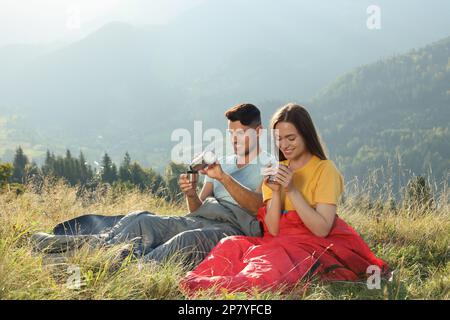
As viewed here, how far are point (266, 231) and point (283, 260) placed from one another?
0.62m

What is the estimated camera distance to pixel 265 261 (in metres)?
3.56

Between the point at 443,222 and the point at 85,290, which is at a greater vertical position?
the point at 85,290

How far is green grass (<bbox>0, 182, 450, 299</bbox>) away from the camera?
2977 millimetres

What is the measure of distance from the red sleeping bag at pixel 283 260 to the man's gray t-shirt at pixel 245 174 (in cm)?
69

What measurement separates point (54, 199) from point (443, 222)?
4494 millimetres

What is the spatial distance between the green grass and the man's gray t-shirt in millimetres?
1234

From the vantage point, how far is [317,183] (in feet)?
12.6

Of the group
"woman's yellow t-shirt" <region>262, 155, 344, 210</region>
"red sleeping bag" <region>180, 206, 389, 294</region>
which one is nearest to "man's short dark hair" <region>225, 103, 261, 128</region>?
"woman's yellow t-shirt" <region>262, 155, 344, 210</region>

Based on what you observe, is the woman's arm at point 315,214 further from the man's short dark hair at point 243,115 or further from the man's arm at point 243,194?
the man's short dark hair at point 243,115

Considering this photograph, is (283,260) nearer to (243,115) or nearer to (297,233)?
(297,233)
